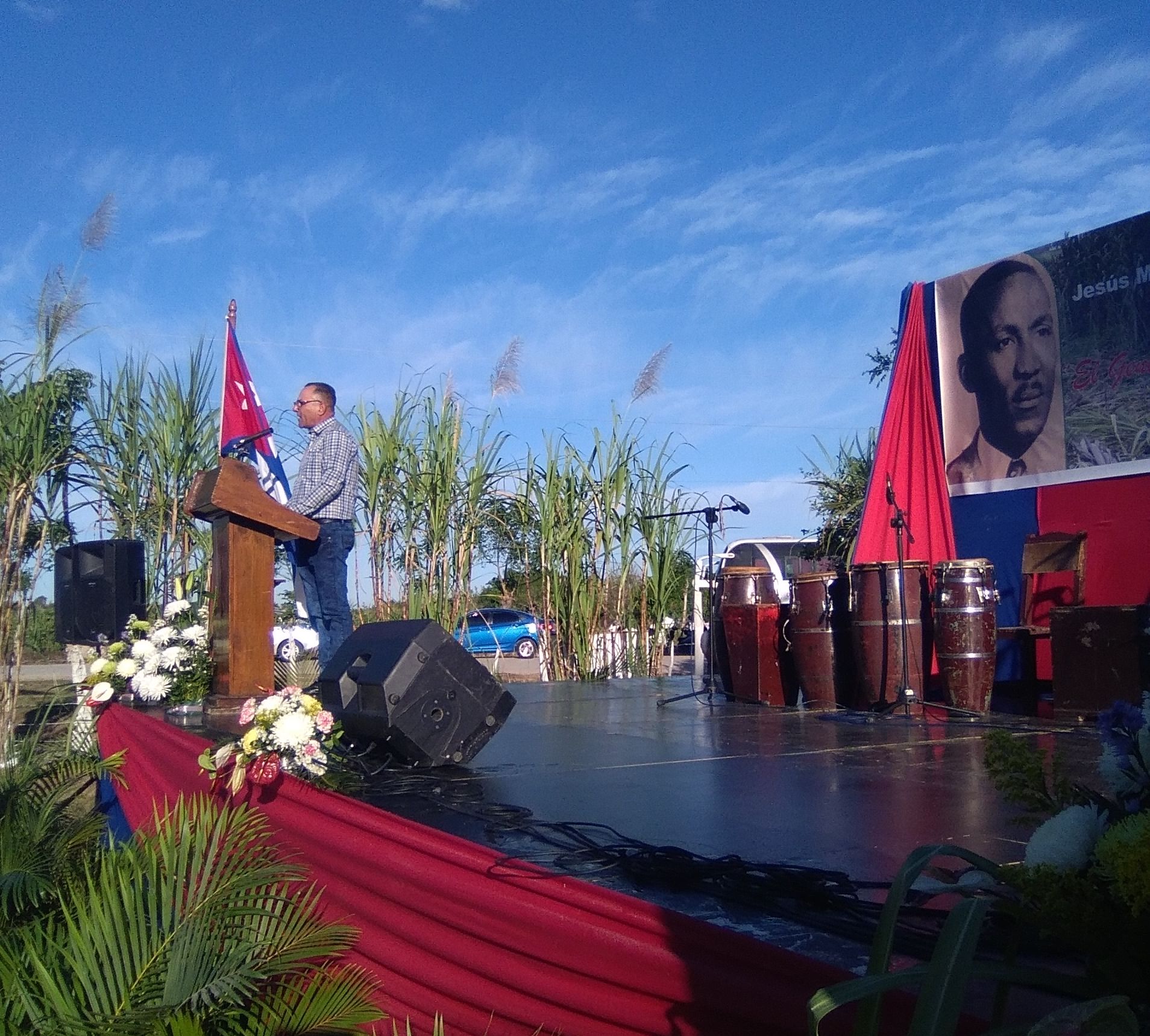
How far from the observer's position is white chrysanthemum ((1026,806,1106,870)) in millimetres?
1085

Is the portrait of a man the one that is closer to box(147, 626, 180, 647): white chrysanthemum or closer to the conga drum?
the conga drum

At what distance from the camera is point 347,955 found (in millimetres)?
2299

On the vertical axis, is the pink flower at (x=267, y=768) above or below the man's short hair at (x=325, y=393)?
below

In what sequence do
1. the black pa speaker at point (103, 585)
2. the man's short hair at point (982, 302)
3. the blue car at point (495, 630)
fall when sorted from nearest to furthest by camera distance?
1. the black pa speaker at point (103, 585)
2. the man's short hair at point (982, 302)
3. the blue car at point (495, 630)

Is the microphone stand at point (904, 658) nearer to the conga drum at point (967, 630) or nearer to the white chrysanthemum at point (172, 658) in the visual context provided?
the conga drum at point (967, 630)

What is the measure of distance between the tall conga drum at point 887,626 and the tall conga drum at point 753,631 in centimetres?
62

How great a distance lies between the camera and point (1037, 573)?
5.74m

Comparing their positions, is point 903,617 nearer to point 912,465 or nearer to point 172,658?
point 912,465

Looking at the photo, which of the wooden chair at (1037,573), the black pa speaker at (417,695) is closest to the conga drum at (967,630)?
the wooden chair at (1037,573)

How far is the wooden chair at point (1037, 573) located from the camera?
5438 millimetres

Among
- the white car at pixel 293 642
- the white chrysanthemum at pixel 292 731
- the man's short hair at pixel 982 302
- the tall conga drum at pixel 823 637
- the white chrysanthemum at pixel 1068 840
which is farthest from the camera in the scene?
the man's short hair at pixel 982 302

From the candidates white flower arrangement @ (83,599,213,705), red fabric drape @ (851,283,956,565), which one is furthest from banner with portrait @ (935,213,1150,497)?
white flower arrangement @ (83,599,213,705)

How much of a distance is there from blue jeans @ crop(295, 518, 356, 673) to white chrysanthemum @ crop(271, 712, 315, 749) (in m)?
1.65

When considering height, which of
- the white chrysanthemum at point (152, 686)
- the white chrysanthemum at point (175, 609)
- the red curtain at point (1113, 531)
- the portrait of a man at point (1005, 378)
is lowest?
the white chrysanthemum at point (152, 686)
